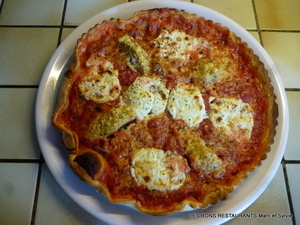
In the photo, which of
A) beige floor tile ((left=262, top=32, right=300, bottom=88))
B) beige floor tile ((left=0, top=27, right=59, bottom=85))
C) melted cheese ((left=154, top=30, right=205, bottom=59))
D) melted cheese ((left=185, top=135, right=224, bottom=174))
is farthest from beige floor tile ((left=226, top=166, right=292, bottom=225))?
beige floor tile ((left=0, top=27, right=59, bottom=85))

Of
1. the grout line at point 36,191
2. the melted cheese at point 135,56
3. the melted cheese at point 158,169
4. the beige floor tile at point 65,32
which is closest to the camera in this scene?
the melted cheese at point 158,169

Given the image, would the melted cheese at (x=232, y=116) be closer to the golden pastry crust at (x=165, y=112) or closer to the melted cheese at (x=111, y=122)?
the golden pastry crust at (x=165, y=112)

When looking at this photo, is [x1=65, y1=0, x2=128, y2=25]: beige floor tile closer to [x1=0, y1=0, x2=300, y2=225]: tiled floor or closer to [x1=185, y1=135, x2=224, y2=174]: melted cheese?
[x1=0, y1=0, x2=300, y2=225]: tiled floor

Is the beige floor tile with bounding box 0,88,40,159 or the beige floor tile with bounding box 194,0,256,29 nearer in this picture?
the beige floor tile with bounding box 0,88,40,159

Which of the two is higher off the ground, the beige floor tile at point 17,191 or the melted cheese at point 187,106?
the melted cheese at point 187,106

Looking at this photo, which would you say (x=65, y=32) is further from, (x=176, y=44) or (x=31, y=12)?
(x=176, y=44)

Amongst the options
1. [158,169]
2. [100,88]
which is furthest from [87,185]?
[100,88]

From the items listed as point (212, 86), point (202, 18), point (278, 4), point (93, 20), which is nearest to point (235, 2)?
point (278, 4)

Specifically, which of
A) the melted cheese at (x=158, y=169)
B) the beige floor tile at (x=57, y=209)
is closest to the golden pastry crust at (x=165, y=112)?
the melted cheese at (x=158, y=169)
